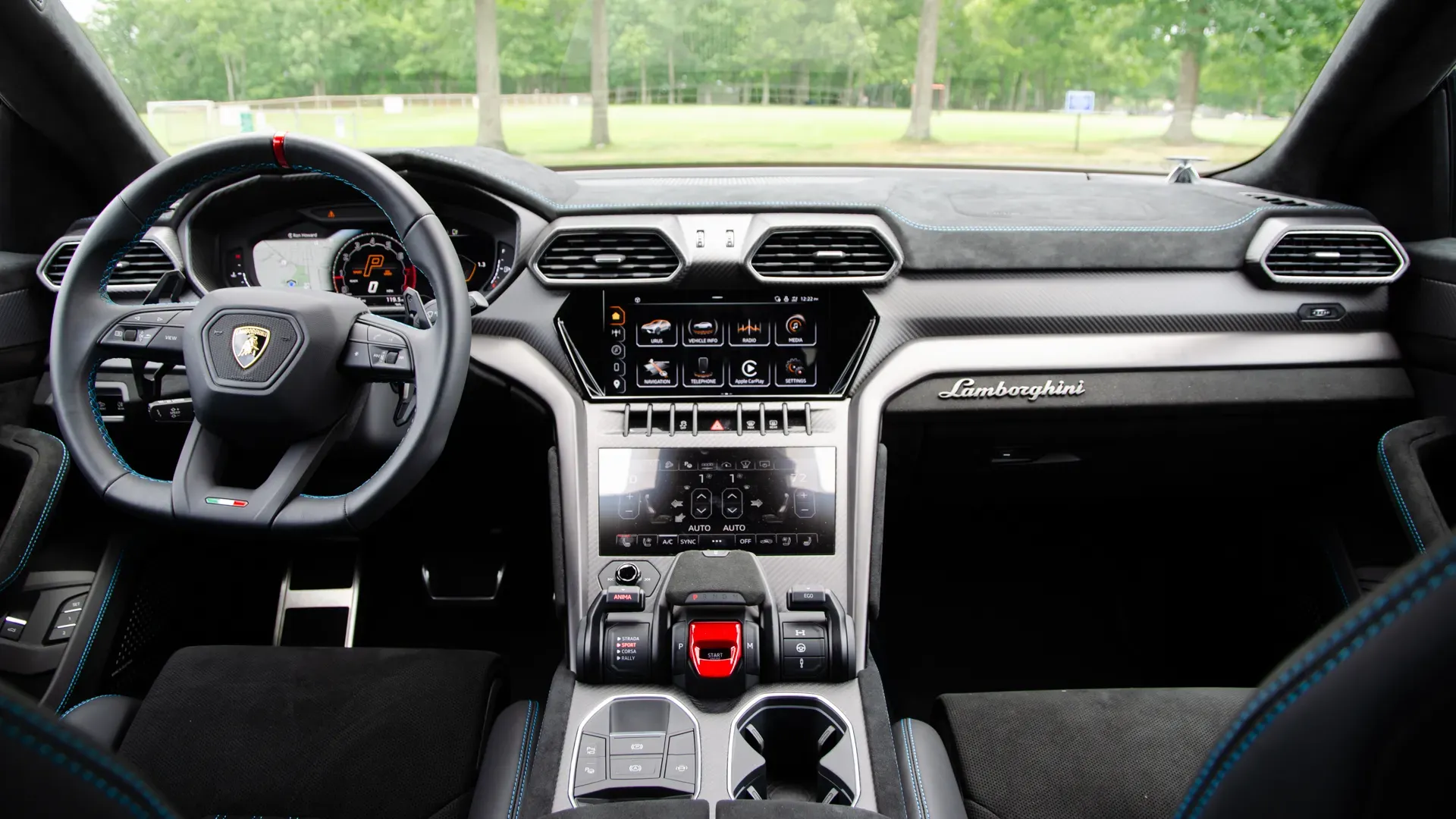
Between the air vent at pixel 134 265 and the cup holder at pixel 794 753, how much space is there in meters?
1.79

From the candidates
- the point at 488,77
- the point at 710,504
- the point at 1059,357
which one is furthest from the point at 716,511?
the point at 488,77

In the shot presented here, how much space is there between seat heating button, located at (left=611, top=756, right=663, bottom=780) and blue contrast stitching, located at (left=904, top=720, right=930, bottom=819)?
0.51 metres

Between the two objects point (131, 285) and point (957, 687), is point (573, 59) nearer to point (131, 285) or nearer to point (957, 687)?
point (131, 285)

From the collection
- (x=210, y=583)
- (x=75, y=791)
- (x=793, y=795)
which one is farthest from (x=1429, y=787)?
(x=210, y=583)

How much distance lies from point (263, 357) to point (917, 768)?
1.51 m

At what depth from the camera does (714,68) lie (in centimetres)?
→ 266

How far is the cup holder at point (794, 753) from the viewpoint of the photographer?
1.89 metres

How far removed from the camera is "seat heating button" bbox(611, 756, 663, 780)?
1.86m

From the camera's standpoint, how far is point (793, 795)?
205cm

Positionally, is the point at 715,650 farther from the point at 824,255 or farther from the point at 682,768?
the point at 824,255

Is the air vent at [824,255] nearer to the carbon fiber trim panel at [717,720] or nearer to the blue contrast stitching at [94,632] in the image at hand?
the carbon fiber trim panel at [717,720]

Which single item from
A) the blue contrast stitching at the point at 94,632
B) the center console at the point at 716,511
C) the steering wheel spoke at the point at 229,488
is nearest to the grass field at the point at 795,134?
the center console at the point at 716,511

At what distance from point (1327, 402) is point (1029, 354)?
848mm

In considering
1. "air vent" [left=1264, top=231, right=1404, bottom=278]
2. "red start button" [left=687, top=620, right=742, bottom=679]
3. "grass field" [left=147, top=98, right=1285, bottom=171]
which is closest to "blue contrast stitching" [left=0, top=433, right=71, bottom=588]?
"grass field" [left=147, top=98, right=1285, bottom=171]
